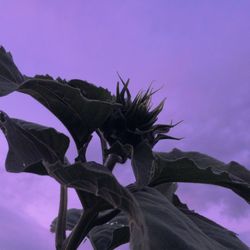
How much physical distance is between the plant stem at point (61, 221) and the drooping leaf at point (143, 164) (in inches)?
12.5

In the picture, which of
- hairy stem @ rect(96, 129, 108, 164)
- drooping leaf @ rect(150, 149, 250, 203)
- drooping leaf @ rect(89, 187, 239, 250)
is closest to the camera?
drooping leaf @ rect(89, 187, 239, 250)

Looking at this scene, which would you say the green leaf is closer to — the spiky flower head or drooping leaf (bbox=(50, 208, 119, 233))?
the spiky flower head

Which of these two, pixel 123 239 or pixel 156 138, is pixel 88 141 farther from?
pixel 123 239

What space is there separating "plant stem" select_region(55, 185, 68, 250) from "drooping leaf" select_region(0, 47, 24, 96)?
1.27ft

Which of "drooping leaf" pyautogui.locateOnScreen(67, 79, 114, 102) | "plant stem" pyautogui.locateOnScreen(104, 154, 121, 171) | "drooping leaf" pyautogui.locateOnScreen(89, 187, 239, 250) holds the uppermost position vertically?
"drooping leaf" pyautogui.locateOnScreen(67, 79, 114, 102)

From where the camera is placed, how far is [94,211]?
1.65 meters

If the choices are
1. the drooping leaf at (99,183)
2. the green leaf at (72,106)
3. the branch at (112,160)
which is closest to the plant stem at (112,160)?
the branch at (112,160)

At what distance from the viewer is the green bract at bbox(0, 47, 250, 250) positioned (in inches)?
54.0

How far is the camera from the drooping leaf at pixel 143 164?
147 centimetres

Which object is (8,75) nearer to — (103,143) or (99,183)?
(103,143)

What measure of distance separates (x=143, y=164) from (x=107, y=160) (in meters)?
0.21

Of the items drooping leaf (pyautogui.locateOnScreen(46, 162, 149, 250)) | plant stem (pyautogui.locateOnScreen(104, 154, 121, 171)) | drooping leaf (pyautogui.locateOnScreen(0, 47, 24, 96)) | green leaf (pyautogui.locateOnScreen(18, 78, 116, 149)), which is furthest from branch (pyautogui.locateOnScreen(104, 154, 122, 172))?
drooping leaf (pyautogui.locateOnScreen(0, 47, 24, 96))

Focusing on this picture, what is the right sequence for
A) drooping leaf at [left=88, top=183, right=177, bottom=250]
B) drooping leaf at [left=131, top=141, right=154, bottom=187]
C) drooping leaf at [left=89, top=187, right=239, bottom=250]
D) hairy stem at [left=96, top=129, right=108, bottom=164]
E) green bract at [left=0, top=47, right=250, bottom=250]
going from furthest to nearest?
1. drooping leaf at [left=88, top=183, right=177, bottom=250]
2. hairy stem at [left=96, top=129, right=108, bottom=164]
3. drooping leaf at [left=131, top=141, right=154, bottom=187]
4. green bract at [left=0, top=47, right=250, bottom=250]
5. drooping leaf at [left=89, top=187, right=239, bottom=250]

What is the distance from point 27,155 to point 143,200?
404mm
